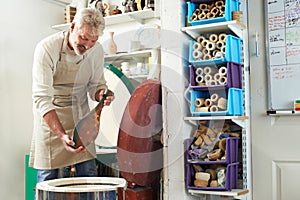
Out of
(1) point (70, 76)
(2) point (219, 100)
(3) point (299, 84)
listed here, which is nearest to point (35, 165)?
(1) point (70, 76)

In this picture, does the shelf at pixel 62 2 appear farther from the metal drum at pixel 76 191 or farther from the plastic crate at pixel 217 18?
the metal drum at pixel 76 191

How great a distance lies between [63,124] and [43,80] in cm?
32

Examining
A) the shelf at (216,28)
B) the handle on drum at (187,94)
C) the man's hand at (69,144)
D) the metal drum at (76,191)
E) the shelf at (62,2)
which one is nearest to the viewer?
the metal drum at (76,191)

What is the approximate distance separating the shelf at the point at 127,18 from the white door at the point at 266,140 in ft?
3.09

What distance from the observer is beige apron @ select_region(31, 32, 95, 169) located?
238 cm

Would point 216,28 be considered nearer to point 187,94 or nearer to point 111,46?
point 187,94

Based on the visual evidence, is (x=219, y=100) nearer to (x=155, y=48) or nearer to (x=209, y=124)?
(x=209, y=124)

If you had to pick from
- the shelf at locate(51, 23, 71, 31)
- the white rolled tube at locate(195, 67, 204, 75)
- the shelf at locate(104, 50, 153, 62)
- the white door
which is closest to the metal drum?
the white rolled tube at locate(195, 67, 204, 75)

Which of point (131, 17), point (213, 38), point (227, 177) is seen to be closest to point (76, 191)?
point (227, 177)

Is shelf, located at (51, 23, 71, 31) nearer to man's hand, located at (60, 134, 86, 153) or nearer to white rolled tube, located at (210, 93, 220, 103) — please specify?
man's hand, located at (60, 134, 86, 153)

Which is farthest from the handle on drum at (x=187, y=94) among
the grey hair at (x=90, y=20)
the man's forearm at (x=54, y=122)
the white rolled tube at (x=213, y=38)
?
the man's forearm at (x=54, y=122)

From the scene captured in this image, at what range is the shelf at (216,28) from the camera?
2354mm

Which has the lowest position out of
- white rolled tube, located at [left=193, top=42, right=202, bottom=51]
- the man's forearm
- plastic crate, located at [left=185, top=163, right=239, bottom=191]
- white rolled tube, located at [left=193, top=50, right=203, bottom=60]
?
plastic crate, located at [left=185, top=163, right=239, bottom=191]

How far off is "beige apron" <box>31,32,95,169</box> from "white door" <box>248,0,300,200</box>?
3.60 ft
